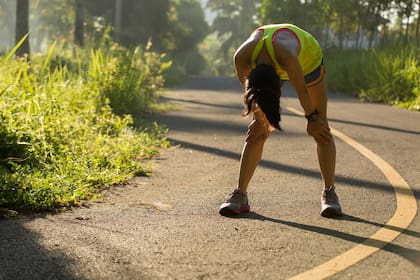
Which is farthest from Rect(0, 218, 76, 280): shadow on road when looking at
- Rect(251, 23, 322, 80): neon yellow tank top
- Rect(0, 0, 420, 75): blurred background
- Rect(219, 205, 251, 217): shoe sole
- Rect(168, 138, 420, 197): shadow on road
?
Rect(0, 0, 420, 75): blurred background

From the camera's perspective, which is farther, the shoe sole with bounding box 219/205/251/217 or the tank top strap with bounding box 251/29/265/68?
the shoe sole with bounding box 219/205/251/217

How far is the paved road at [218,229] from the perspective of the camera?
3750 millimetres

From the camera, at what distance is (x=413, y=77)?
16375mm

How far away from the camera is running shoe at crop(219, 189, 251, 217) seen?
5121 mm

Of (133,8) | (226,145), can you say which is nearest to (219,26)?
(133,8)

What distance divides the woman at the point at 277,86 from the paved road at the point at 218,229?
0.93 feet

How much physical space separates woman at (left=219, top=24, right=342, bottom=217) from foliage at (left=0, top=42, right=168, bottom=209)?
148 centimetres

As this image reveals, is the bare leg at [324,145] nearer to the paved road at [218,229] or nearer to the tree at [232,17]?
the paved road at [218,229]

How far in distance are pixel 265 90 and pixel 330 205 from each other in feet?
3.60

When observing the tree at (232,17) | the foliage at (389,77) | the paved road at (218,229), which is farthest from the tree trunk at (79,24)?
the tree at (232,17)

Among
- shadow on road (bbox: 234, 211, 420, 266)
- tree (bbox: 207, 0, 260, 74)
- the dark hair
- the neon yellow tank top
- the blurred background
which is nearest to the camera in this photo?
shadow on road (bbox: 234, 211, 420, 266)

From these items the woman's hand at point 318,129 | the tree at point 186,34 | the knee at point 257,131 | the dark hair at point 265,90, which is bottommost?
the tree at point 186,34

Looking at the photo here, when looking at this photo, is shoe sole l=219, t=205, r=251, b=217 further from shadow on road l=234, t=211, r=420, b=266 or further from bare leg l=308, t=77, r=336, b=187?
bare leg l=308, t=77, r=336, b=187

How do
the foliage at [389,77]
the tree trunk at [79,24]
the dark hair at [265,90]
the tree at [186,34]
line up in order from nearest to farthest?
the dark hair at [265,90], the foliage at [389,77], the tree trunk at [79,24], the tree at [186,34]
